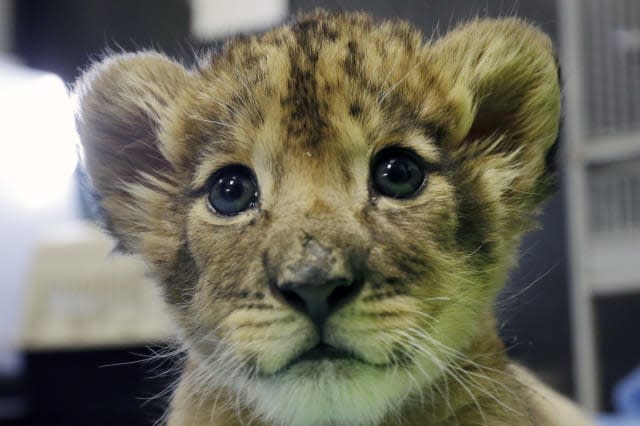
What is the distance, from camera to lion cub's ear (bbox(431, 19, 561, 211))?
82cm

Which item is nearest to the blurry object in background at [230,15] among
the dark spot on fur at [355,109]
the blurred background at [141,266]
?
the blurred background at [141,266]

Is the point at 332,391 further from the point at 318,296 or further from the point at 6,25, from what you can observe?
the point at 6,25

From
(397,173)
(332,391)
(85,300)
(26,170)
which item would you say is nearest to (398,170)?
(397,173)

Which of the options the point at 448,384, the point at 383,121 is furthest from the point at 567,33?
the point at 448,384

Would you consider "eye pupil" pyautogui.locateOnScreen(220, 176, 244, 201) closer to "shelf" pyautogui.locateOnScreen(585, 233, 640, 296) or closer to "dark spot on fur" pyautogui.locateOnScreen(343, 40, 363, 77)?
"dark spot on fur" pyautogui.locateOnScreen(343, 40, 363, 77)

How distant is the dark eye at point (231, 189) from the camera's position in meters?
0.84

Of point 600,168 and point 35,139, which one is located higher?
point 35,139

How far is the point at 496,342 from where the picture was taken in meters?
0.88

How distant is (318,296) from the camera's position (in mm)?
671

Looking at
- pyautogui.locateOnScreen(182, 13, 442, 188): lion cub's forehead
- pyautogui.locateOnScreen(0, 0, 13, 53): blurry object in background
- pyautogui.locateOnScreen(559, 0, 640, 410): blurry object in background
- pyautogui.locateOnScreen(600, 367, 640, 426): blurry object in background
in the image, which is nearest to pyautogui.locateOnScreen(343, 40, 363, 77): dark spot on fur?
pyautogui.locateOnScreen(182, 13, 442, 188): lion cub's forehead

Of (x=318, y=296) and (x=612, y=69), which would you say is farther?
(x=612, y=69)

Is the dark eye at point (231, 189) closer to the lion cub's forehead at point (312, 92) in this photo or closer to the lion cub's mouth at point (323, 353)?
the lion cub's forehead at point (312, 92)

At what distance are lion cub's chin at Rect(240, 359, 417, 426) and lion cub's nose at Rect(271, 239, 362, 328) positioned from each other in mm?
62

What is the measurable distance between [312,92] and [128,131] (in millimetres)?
253
